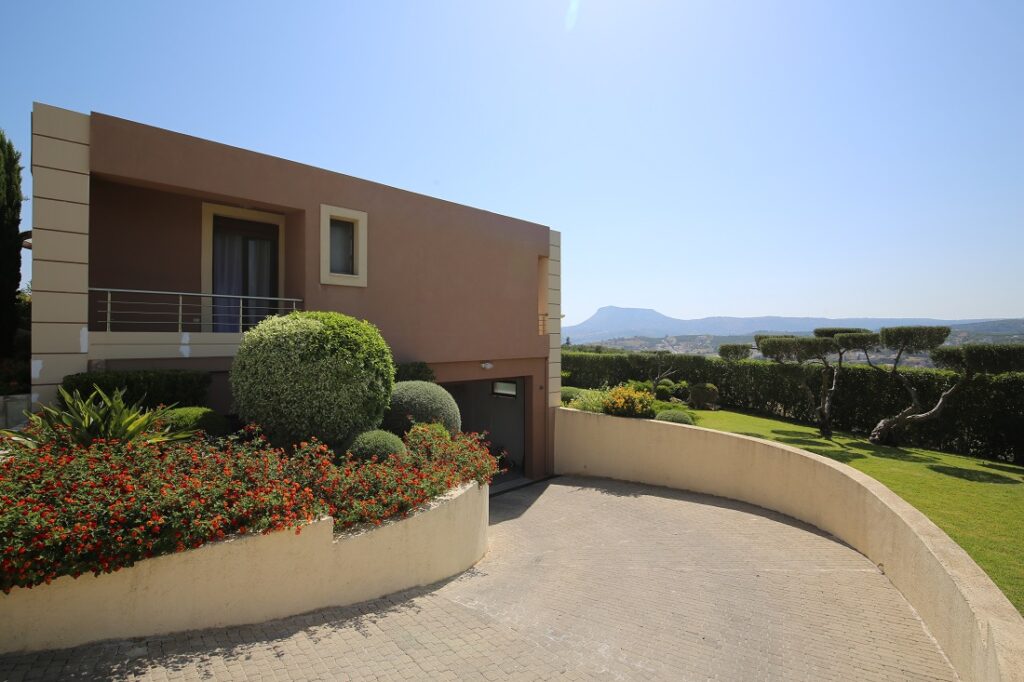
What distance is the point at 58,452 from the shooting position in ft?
18.4

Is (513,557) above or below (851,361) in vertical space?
below

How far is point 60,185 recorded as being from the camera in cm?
808

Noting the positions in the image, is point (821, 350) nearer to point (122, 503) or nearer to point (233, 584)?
point (233, 584)

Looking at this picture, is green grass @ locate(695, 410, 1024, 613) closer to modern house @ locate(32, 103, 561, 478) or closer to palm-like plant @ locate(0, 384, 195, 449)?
modern house @ locate(32, 103, 561, 478)

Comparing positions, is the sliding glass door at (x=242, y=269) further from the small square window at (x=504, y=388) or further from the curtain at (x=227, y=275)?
the small square window at (x=504, y=388)

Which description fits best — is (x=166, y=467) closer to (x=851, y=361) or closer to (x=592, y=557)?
(x=592, y=557)

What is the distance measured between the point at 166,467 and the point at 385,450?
2.99 m

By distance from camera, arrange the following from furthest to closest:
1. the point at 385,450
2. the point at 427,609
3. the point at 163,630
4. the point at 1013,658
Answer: the point at 385,450 < the point at 427,609 < the point at 163,630 < the point at 1013,658

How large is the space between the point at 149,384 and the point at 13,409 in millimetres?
2232

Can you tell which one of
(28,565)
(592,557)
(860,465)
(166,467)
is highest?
(166,467)

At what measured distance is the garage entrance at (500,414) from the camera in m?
17.1

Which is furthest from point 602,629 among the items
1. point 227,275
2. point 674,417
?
point 227,275

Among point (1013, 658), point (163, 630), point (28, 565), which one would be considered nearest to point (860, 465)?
point (1013, 658)

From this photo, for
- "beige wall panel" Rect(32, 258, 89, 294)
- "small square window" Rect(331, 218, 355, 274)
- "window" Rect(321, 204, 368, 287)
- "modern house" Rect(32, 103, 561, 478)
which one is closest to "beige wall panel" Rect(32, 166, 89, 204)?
"modern house" Rect(32, 103, 561, 478)
